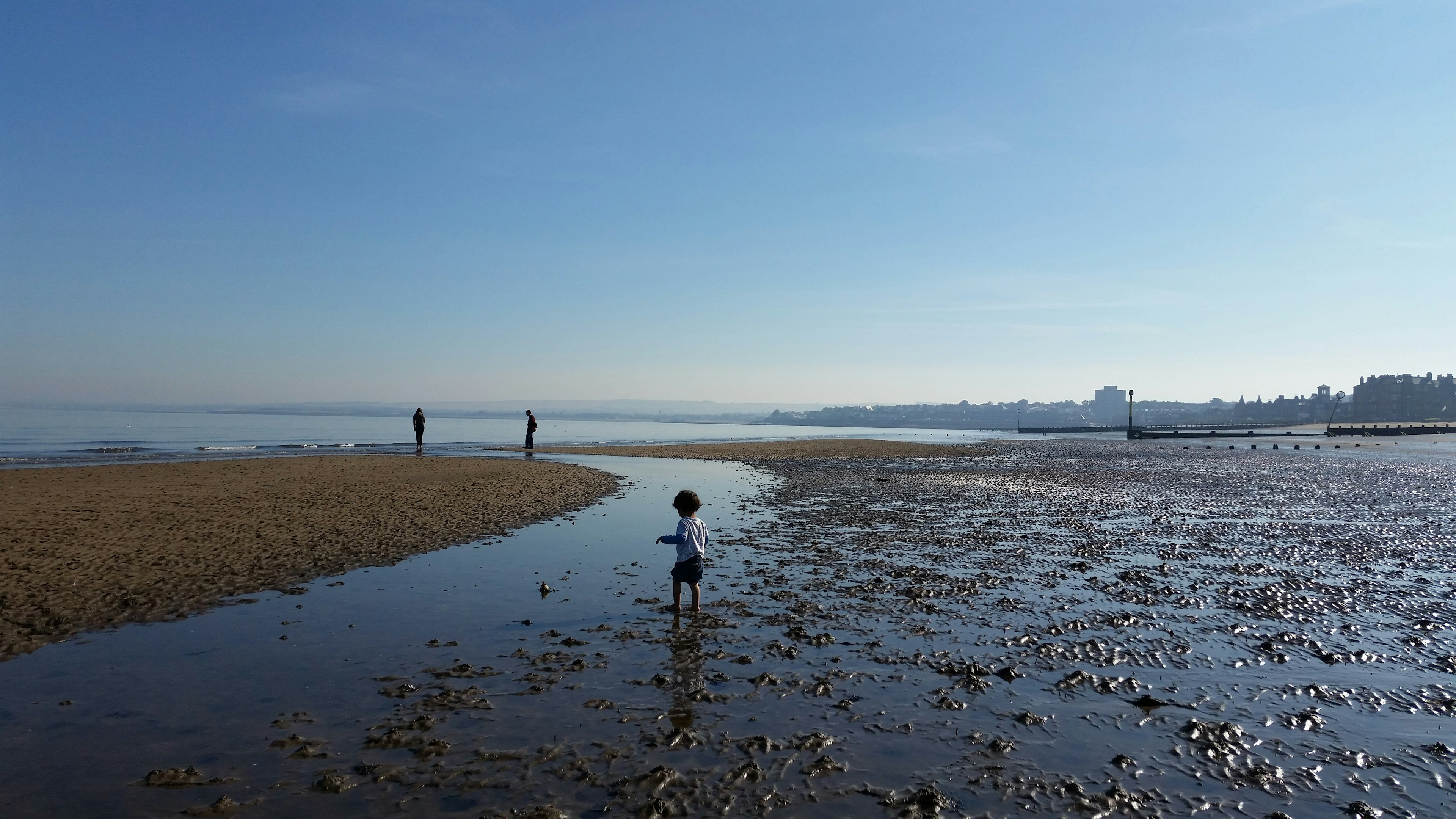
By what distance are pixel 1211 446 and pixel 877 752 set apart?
79.1 metres

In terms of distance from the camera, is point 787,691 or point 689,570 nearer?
point 787,691

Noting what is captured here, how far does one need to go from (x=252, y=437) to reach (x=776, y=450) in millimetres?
48296

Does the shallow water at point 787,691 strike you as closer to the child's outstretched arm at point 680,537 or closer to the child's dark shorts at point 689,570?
the child's dark shorts at point 689,570

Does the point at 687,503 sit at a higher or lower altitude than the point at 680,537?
higher

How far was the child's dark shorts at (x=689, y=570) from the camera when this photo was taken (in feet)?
32.7

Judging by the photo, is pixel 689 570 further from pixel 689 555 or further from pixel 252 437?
pixel 252 437

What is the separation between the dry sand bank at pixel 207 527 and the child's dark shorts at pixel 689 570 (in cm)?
645

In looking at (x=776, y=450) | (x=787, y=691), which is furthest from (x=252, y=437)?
(x=787, y=691)

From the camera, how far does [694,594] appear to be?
10102 mm

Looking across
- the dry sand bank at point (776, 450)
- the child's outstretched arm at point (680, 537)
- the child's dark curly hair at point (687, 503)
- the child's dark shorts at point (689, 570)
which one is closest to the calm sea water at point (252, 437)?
the dry sand bank at point (776, 450)

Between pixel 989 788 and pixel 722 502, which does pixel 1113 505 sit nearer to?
pixel 722 502

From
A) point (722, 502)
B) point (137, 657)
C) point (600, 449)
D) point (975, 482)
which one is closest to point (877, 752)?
point (137, 657)

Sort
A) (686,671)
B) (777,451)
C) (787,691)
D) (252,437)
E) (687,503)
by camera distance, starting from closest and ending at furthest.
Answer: (787,691) < (686,671) < (687,503) < (777,451) < (252,437)

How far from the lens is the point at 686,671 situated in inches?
308
